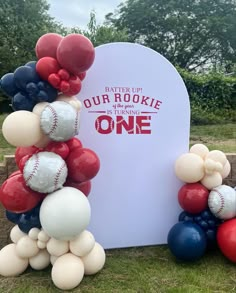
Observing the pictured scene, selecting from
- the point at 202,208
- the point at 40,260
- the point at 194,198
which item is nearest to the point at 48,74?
the point at 40,260

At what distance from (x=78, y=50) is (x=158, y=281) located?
4.90 ft

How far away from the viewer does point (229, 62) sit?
22.7 m

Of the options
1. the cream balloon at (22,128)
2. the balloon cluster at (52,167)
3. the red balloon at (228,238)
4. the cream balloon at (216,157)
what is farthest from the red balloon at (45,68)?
the red balloon at (228,238)

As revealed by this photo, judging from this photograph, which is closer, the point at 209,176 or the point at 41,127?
the point at 41,127

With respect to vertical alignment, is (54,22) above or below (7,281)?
above

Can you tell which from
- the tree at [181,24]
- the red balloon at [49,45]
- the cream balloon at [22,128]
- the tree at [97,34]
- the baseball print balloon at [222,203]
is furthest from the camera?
the tree at [181,24]

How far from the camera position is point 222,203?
262cm

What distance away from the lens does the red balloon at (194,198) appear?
105 inches

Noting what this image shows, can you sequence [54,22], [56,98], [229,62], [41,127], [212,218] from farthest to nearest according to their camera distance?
[229,62], [54,22], [212,218], [56,98], [41,127]

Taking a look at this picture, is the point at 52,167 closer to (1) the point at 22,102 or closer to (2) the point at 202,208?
(1) the point at 22,102

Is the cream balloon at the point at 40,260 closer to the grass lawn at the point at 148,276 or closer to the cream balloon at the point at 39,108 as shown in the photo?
the grass lawn at the point at 148,276

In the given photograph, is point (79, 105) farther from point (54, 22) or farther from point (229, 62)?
point (229, 62)

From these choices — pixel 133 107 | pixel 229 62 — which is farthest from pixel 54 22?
pixel 133 107

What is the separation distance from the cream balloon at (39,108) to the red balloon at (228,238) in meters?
1.43
